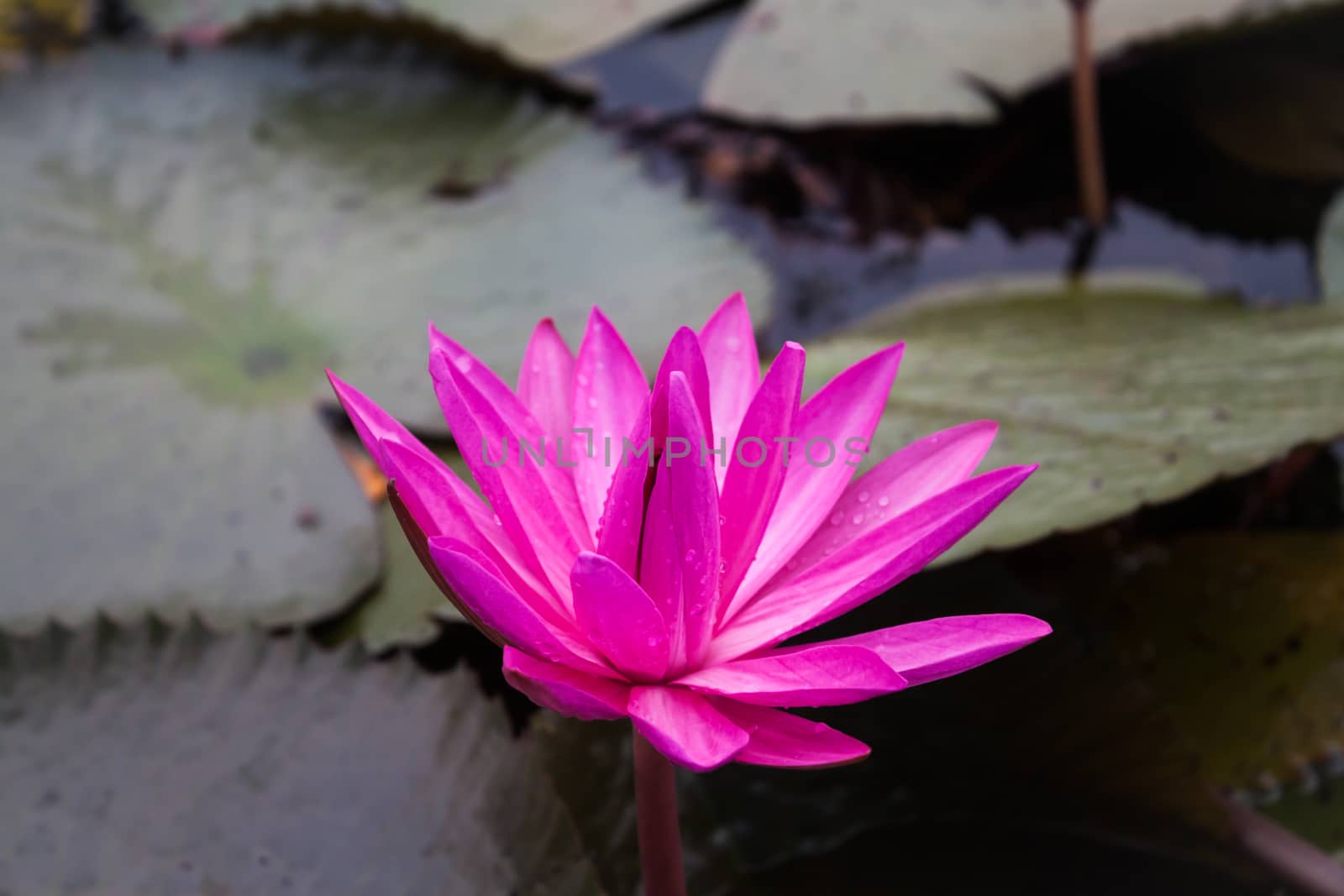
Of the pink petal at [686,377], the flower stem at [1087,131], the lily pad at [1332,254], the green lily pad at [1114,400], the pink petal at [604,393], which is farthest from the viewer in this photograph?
the flower stem at [1087,131]

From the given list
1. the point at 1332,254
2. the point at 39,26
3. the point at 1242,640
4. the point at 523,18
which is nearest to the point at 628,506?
the point at 1242,640

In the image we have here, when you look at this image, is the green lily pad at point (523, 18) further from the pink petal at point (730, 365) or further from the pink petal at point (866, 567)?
the pink petal at point (866, 567)

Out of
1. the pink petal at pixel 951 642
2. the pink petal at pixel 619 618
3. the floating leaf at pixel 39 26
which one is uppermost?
the pink petal at pixel 951 642

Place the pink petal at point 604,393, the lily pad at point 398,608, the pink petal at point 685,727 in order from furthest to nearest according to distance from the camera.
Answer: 1. the lily pad at point 398,608
2. the pink petal at point 604,393
3. the pink petal at point 685,727

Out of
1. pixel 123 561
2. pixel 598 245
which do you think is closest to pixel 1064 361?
pixel 598 245

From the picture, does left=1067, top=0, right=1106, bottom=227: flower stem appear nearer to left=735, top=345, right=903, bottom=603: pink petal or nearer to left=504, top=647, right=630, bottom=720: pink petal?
left=735, top=345, right=903, bottom=603: pink petal

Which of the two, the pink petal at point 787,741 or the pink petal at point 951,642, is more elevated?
the pink petal at point 951,642

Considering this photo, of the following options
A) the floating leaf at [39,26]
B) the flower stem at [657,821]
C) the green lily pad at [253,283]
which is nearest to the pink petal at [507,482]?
the flower stem at [657,821]

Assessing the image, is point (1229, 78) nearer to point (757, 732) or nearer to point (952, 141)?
point (952, 141)
